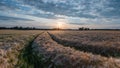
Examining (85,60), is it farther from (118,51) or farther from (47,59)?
(118,51)

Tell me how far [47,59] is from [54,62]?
153cm

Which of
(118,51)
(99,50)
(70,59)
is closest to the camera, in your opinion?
(70,59)

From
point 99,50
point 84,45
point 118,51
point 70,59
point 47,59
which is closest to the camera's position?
point 70,59

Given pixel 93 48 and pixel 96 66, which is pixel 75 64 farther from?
pixel 93 48

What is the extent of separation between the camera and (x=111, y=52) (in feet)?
65.9

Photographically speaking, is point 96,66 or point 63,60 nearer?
point 96,66

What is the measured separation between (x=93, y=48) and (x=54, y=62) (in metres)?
11.2

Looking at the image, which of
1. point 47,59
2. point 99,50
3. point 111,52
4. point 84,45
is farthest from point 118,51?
point 47,59

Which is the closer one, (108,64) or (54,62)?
(108,64)

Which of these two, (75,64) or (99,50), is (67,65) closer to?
(75,64)

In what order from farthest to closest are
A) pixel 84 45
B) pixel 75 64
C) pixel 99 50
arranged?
pixel 84 45, pixel 99 50, pixel 75 64

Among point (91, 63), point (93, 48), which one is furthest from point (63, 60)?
point (93, 48)

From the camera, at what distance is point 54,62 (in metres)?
12.7

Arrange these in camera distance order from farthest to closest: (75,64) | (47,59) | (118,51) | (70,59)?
1. (118,51)
2. (47,59)
3. (70,59)
4. (75,64)
